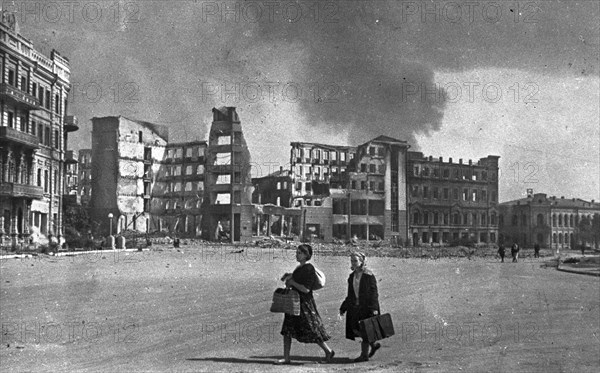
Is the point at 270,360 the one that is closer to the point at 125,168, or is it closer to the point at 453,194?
the point at 125,168

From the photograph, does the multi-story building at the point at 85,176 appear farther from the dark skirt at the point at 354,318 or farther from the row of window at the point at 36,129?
the dark skirt at the point at 354,318

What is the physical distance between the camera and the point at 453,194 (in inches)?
362

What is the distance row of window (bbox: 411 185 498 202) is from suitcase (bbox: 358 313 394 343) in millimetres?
2973

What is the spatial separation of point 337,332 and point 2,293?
5.83m

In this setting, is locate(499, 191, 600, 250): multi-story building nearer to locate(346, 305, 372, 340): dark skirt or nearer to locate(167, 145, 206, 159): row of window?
locate(346, 305, 372, 340): dark skirt

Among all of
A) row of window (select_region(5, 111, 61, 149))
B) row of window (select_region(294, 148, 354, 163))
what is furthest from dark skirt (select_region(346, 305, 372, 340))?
row of window (select_region(5, 111, 61, 149))

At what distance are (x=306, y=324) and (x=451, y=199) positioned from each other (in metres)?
3.88

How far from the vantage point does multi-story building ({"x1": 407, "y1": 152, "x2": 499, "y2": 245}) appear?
9000 mm

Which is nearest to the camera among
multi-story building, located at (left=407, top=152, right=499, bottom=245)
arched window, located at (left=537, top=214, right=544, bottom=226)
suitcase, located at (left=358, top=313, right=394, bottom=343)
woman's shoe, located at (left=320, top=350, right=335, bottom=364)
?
suitcase, located at (left=358, top=313, right=394, bottom=343)

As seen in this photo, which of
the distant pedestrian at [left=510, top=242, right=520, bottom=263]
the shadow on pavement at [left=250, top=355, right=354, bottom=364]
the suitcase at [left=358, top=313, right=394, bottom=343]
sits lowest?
the shadow on pavement at [left=250, top=355, right=354, bottom=364]

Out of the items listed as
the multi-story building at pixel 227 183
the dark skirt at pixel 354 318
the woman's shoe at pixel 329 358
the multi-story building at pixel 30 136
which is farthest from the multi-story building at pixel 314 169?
the multi-story building at pixel 30 136

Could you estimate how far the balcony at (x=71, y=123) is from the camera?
850 cm

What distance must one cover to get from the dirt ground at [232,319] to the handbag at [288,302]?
608 millimetres

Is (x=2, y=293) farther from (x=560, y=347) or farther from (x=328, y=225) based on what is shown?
(x=560, y=347)
